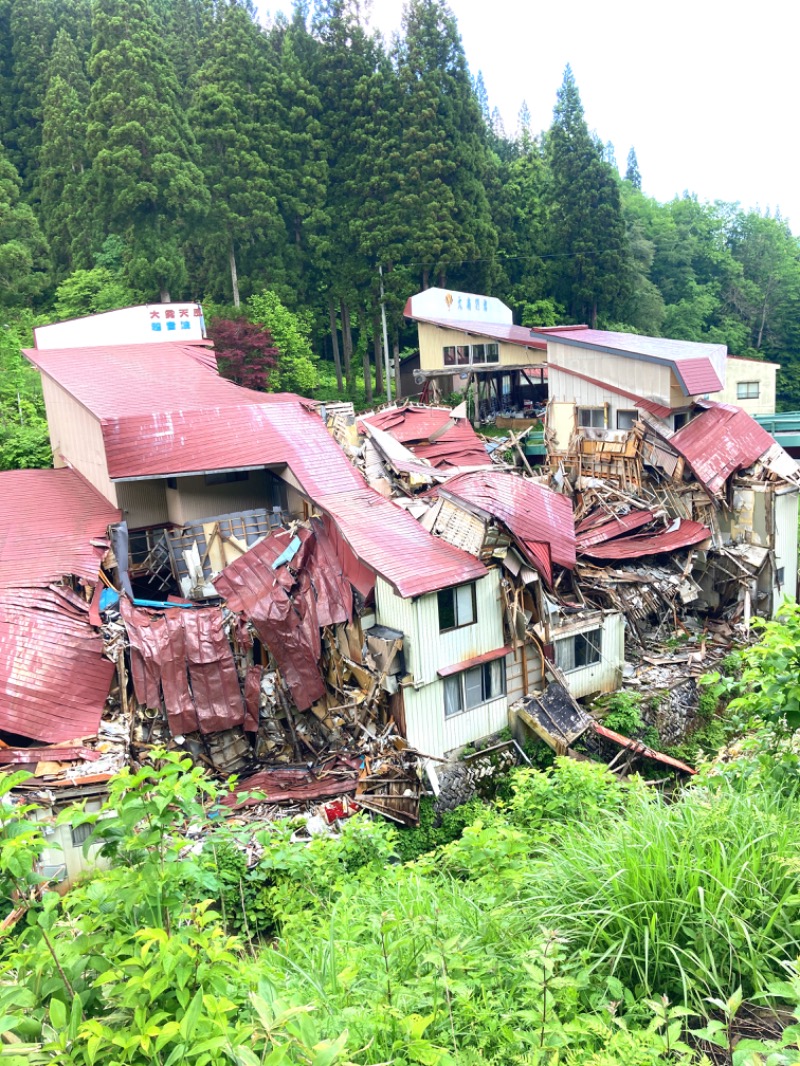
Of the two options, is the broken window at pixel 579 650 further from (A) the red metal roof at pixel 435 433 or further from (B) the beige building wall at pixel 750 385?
(B) the beige building wall at pixel 750 385

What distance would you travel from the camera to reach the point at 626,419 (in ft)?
68.7

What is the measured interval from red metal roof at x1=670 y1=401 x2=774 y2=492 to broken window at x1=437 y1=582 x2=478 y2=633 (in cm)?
863

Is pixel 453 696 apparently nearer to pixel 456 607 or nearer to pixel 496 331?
pixel 456 607

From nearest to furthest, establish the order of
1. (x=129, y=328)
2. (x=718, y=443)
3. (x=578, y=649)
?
1. (x=578, y=649)
2. (x=718, y=443)
3. (x=129, y=328)

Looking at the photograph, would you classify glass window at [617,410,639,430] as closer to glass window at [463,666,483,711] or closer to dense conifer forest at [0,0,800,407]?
glass window at [463,666,483,711]

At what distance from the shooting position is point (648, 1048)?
308cm

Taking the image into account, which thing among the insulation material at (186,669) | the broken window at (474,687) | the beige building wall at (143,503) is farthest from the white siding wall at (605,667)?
the beige building wall at (143,503)

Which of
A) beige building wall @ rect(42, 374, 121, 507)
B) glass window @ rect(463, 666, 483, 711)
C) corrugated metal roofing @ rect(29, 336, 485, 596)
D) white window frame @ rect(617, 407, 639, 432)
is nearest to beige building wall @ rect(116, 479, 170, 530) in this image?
beige building wall @ rect(42, 374, 121, 507)

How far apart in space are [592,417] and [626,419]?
124 centimetres

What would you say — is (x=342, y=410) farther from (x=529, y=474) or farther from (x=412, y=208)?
(x=412, y=208)

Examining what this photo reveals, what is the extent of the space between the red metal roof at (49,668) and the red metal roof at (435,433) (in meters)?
10.6

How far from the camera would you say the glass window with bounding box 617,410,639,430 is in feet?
67.6

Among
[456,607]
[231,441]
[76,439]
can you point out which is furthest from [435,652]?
[76,439]

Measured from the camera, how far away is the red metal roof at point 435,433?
21.2 m
